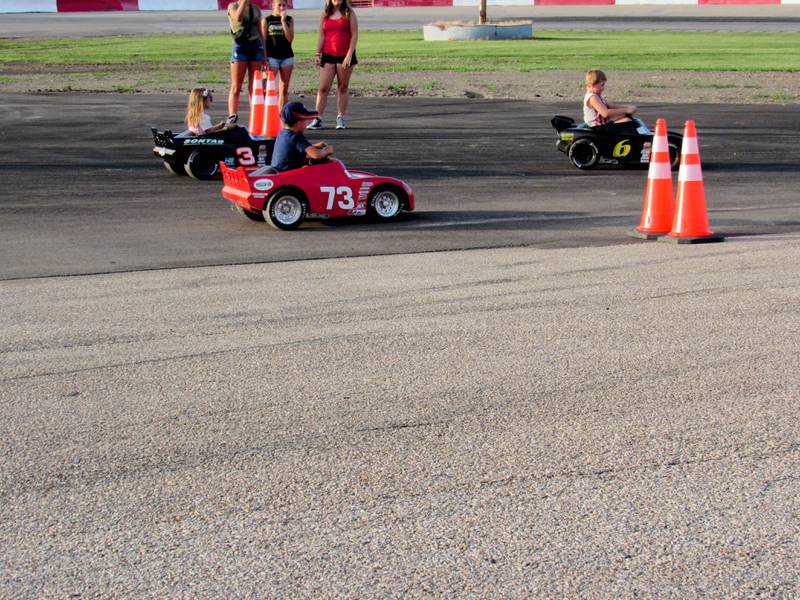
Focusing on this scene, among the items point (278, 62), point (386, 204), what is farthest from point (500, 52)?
point (386, 204)

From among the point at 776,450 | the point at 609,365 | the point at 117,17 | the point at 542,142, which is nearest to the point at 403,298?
the point at 609,365

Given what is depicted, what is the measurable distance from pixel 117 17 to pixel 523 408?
50837 mm

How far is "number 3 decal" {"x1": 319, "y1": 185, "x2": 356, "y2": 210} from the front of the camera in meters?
9.52

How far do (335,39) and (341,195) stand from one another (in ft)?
21.5

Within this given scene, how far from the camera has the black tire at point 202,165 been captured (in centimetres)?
1195

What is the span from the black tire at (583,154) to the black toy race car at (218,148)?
10.5 feet

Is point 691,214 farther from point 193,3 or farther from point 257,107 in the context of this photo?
point 193,3

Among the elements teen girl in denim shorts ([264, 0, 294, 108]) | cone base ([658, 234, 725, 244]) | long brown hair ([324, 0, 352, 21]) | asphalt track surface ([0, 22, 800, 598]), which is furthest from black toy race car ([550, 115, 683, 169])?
teen girl in denim shorts ([264, 0, 294, 108])

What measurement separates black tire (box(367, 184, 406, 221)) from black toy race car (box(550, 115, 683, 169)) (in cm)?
342

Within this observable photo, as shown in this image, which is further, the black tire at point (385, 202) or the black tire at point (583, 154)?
the black tire at point (583, 154)

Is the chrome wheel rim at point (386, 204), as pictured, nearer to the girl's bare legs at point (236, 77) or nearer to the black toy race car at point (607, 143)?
the black toy race car at point (607, 143)

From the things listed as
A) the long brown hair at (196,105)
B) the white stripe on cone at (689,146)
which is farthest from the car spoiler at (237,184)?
the white stripe on cone at (689,146)

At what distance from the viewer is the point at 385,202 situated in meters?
9.80

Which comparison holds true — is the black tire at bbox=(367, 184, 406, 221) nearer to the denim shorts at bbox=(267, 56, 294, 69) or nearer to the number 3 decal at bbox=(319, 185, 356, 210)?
the number 3 decal at bbox=(319, 185, 356, 210)
